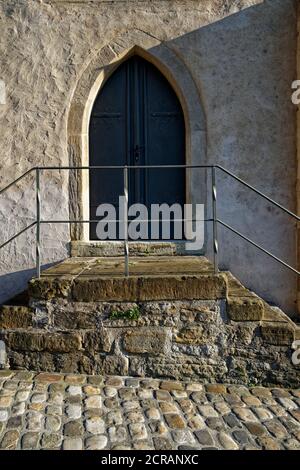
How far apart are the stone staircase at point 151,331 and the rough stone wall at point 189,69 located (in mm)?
1687

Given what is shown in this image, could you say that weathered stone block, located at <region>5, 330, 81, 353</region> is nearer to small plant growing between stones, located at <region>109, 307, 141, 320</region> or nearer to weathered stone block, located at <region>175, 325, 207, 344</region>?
small plant growing between stones, located at <region>109, 307, 141, 320</region>

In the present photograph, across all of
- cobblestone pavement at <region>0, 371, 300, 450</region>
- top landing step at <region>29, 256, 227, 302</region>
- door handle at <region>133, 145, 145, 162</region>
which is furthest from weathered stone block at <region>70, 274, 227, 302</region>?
door handle at <region>133, 145, 145, 162</region>

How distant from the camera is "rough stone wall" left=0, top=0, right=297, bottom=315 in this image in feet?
17.0

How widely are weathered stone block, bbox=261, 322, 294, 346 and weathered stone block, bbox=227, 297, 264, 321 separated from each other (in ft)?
0.38

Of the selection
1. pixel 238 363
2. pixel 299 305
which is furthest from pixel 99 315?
pixel 299 305

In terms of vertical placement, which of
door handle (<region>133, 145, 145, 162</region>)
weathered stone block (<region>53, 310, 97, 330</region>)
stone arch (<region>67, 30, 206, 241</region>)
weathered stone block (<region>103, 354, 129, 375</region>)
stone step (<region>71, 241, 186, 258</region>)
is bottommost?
weathered stone block (<region>103, 354, 129, 375</region>)

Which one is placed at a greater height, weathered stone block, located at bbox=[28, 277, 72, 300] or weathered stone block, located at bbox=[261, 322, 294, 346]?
weathered stone block, located at bbox=[28, 277, 72, 300]

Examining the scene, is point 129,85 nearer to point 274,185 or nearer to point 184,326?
point 274,185

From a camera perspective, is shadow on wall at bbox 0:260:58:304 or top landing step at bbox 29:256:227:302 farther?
shadow on wall at bbox 0:260:58:304

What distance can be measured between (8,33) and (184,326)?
4.13 metres

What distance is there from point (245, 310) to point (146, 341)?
886 mm

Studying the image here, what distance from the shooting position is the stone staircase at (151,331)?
3631 millimetres

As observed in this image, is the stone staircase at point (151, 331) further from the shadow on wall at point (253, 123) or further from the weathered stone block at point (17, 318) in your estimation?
the shadow on wall at point (253, 123)

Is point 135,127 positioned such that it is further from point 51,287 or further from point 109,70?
point 51,287
